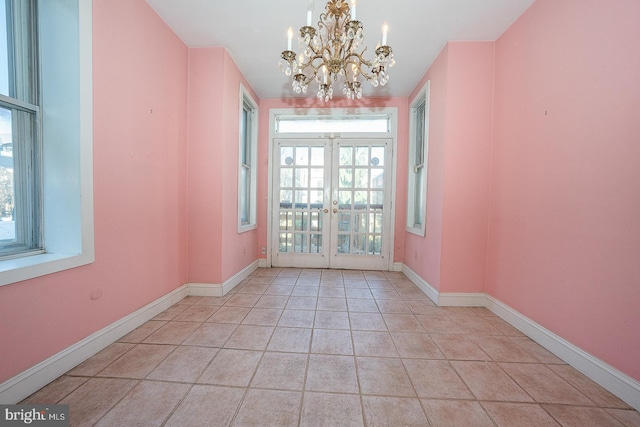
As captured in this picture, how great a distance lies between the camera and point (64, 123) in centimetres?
155

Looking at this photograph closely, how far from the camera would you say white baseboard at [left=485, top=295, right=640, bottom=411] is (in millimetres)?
1315

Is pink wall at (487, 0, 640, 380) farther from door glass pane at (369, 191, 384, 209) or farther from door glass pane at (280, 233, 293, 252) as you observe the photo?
door glass pane at (280, 233, 293, 252)

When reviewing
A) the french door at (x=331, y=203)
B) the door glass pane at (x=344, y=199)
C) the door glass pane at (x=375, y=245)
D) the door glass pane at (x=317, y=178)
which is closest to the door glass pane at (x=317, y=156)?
the french door at (x=331, y=203)

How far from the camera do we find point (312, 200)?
13.3 feet

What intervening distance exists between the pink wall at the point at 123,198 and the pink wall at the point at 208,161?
0.13 m

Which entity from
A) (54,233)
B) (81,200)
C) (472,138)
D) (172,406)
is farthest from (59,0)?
(472,138)

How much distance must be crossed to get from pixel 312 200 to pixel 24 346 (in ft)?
10.7

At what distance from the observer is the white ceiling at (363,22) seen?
2.12 metres

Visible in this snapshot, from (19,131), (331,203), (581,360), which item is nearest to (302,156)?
(331,203)

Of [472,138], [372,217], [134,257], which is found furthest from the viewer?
[372,217]

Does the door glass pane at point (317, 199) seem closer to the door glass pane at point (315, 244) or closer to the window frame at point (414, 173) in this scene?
the door glass pane at point (315, 244)

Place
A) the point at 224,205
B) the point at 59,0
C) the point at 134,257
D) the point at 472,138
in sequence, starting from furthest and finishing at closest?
the point at 224,205 → the point at 472,138 → the point at 134,257 → the point at 59,0

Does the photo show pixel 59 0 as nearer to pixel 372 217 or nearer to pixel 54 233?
pixel 54 233

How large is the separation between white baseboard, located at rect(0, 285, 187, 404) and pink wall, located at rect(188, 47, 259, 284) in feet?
2.09
